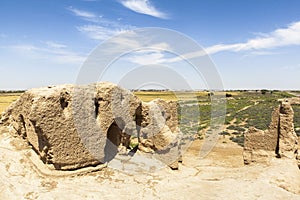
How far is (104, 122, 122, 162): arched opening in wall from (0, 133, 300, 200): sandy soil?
29.6 inches

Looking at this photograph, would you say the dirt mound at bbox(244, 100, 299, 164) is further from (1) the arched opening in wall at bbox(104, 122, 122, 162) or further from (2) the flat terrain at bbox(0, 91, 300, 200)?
(1) the arched opening in wall at bbox(104, 122, 122, 162)

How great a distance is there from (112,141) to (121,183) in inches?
100.0

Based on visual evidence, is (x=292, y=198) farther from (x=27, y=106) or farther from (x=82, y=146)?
(x=27, y=106)

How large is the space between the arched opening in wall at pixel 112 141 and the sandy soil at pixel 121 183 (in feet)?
2.47

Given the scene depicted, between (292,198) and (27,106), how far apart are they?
35.7ft

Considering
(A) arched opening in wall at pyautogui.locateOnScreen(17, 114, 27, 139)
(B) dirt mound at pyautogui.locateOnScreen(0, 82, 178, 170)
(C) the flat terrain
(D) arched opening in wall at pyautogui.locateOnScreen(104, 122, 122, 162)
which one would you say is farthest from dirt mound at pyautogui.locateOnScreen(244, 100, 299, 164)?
(A) arched opening in wall at pyautogui.locateOnScreen(17, 114, 27, 139)

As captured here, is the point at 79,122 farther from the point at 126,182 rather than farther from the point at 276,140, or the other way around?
the point at 276,140

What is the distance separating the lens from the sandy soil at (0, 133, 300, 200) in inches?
437

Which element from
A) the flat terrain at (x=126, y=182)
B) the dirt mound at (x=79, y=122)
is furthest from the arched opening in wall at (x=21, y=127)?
the flat terrain at (x=126, y=182)

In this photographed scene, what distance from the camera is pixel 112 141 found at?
47.5ft

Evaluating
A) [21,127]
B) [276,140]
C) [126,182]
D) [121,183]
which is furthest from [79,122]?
[276,140]

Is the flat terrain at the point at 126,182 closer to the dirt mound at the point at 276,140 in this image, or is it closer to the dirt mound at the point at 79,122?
the dirt mound at the point at 79,122

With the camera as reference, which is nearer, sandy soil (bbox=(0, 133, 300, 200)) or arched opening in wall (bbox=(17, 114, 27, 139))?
sandy soil (bbox=(0, 133, 300, 200))

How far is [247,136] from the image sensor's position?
17.7 metres
